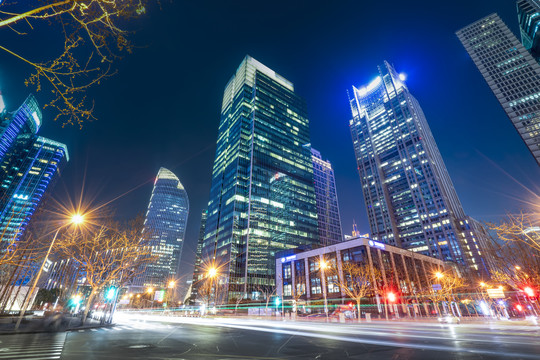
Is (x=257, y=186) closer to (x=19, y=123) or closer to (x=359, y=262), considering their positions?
(x=359, y=262)

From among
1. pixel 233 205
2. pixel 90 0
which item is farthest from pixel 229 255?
pixel 90 0

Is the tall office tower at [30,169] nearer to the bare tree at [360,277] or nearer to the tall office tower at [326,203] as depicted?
the bare tree at [360,277]

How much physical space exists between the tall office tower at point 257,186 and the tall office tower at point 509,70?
318ft

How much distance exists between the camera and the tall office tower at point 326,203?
493 ft

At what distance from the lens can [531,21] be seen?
101m

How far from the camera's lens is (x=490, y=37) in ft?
414

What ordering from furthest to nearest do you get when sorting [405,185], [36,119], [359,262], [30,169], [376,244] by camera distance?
1. [36,119]
2. [405,185]
3. [30,169]
4. [376,244]
5. [359,262]

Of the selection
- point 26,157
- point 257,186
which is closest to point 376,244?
point 257,186

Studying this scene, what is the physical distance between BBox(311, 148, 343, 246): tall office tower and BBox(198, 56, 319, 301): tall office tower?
32.6m

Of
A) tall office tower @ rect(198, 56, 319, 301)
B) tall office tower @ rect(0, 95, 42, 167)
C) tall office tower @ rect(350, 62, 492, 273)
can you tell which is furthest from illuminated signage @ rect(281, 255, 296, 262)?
tall office tower @ rect(0, 95, 42, 167)

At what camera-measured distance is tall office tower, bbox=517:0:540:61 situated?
99000mm

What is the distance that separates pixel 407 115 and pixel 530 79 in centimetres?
6059

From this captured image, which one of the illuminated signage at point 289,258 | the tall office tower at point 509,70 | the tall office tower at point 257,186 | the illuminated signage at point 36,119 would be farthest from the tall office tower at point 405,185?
the illuminated signage at point 36,119

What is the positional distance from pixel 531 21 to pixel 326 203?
435ft
